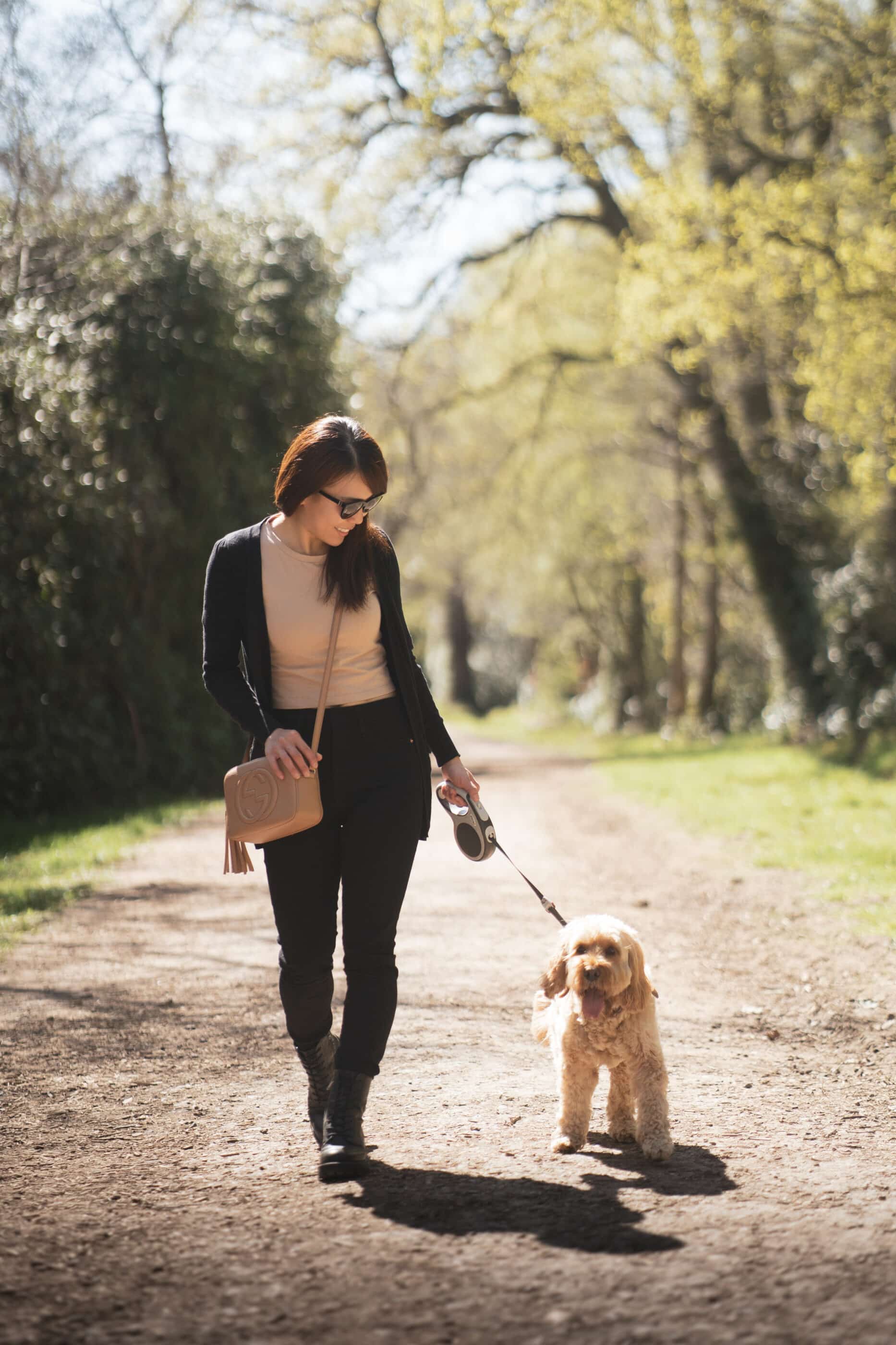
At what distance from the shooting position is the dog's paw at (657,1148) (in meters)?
4.00

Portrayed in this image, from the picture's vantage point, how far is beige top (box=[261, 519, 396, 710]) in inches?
157

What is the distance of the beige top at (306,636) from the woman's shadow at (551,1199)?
1.39 m

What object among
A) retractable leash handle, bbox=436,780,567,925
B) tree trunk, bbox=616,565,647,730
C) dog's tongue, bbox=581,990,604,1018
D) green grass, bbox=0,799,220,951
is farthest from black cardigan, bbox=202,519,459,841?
tree trunk, bbox=616,565,647,730

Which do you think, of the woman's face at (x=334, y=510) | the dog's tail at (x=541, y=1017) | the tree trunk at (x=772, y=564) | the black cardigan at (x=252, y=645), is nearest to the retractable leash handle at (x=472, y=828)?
the black cardigan at (x=252, y=645)

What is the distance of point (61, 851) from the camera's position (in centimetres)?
1095

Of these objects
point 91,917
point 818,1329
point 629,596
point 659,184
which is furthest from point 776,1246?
point 629,596

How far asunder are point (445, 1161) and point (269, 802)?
3.99 ft

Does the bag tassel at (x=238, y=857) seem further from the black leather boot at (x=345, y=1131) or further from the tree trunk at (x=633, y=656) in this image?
the tree trunk at (x=633, y=656)

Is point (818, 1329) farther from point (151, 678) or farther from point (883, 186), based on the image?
point (883, 186)

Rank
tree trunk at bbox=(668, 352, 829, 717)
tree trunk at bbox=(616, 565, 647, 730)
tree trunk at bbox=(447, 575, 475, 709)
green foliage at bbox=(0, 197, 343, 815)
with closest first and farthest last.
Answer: green foliage at bbox=(0, 197, 343, 815) < tree trunk at bbox=(668, 352, 829, 717) < tree trunk at bbox=(616, 565, 647, 730) < tree trunk at bbox=(447, 575, 475, 709)

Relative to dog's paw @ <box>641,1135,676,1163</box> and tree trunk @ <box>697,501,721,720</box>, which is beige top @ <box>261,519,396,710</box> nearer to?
dog's paw @ <box>641,1135,676,1163</box>

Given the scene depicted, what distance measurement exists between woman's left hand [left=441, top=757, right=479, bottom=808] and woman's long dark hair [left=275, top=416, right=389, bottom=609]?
0.62 meters

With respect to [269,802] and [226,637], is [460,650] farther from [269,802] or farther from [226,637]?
[269,802]

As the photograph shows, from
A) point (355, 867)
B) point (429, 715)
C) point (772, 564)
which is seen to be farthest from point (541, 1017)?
point (772, 564)
